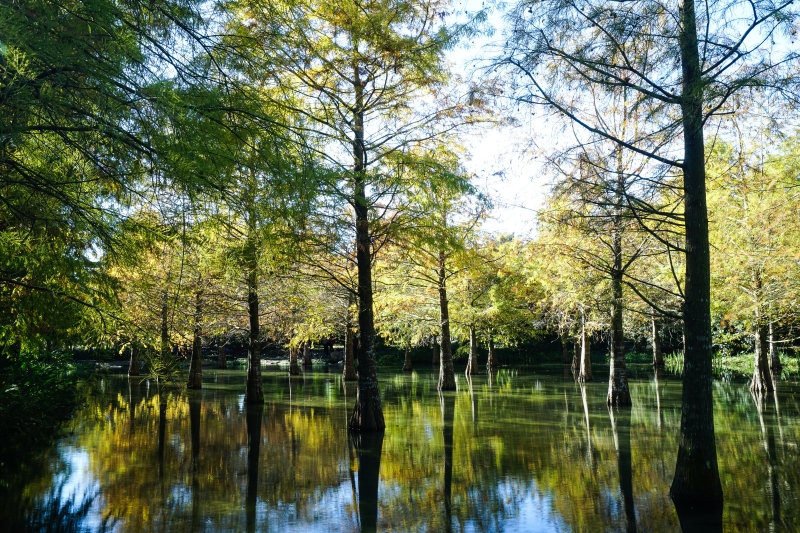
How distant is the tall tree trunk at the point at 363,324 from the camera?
44.7 feet

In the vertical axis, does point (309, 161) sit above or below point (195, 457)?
above

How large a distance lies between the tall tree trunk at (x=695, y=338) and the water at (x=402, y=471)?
0.37 metres

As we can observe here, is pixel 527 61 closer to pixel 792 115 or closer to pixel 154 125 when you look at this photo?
pixel 792 115

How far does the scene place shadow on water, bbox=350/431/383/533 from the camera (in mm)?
7367

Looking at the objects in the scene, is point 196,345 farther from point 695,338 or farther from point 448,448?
point 695,338

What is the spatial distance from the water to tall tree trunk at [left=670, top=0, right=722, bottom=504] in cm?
37

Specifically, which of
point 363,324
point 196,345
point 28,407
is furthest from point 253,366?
point 28,407

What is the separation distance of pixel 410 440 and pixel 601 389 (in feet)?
43.5

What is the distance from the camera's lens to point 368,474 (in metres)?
9.66

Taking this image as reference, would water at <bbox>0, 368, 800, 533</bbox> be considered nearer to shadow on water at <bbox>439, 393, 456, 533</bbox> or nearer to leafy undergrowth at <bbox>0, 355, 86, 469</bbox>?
shadow on water at <bbox>439, 393, 456, 533</bbox>

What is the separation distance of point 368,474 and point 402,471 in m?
0.59

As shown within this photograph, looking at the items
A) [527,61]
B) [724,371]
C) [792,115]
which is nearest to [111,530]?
[527,61]

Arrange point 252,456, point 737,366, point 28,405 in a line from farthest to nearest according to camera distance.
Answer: point 737,366
point 28,405
point 252,456

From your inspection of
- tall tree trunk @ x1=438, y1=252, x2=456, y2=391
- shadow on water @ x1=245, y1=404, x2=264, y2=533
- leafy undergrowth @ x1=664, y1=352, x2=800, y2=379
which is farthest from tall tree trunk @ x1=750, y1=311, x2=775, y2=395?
shadow on water @ x1=245, y1=404, x2=264, y2=533
